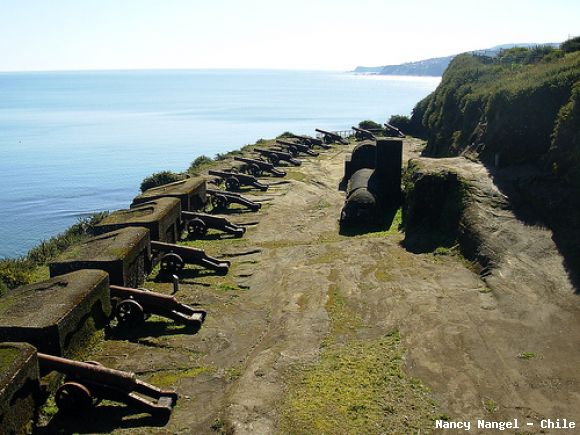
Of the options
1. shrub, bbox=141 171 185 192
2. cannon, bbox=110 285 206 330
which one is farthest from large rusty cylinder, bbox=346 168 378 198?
cannon, bbox=110 285 206 330

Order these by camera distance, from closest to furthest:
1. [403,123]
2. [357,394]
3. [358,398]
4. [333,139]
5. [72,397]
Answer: [72,397] < [358,398] < [357,394] < [333,139] < [403,123]

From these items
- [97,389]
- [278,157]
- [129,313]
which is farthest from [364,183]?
[97,389]

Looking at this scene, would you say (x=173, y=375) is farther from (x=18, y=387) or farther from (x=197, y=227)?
(x=197, y=227)

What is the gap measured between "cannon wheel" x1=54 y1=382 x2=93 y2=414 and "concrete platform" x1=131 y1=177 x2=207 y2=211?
13.1 meters

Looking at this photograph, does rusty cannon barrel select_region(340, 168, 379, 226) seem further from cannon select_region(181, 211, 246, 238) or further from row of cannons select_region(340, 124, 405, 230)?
cannon select_region(181, 211, 246, 238)

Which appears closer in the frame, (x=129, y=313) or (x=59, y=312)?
(x=59, y=312)

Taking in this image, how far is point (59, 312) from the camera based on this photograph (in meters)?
11.2

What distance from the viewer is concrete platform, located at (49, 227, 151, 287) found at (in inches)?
561

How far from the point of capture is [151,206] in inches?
814

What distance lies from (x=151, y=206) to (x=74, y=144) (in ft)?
257

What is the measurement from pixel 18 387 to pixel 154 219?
10067 mm

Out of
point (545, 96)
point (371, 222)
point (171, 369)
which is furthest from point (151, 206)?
point (545, 96)

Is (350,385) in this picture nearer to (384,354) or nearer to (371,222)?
(384,354)

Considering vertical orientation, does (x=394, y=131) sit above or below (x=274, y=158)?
above
